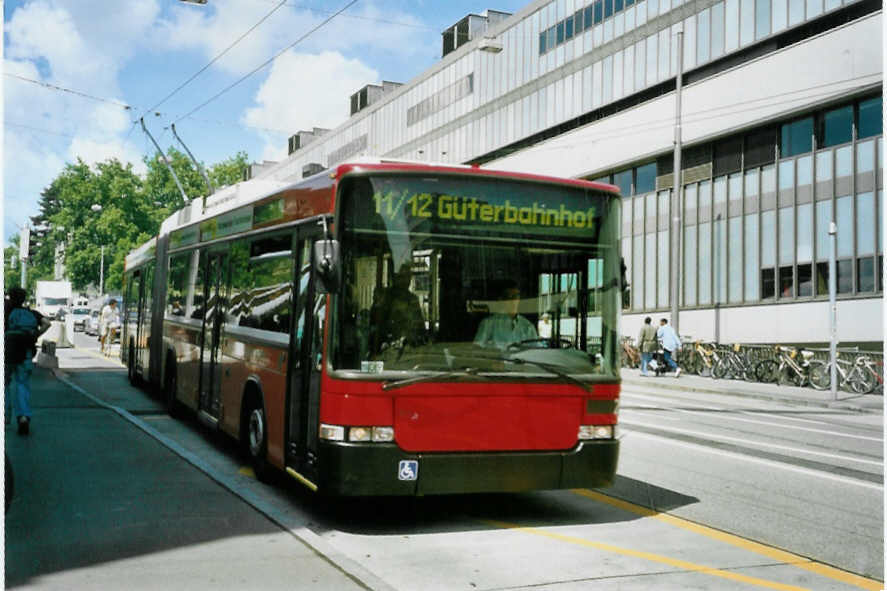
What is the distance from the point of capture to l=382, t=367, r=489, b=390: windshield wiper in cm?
655

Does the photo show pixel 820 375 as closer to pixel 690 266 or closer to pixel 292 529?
pixel 690 266

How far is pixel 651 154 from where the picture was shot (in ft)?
133

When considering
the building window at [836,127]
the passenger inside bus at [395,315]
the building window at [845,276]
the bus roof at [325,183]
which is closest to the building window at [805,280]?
the building window at [845,276]

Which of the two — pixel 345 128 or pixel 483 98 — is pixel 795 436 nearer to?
pixel 483 98

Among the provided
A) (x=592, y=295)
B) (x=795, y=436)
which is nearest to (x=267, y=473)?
(x=592, y=295)

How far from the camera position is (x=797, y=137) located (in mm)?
34219

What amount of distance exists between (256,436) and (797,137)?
30053mm

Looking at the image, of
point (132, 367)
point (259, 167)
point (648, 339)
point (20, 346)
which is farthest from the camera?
point (259, 167)

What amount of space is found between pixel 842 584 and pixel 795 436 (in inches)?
329

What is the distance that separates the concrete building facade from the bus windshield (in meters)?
23.2

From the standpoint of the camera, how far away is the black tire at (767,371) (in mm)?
26594

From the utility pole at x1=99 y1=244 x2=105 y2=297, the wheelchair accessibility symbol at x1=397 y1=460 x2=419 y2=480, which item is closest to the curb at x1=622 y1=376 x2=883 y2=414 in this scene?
the wheelchair accessibility symbol at x1=397 y1=460 x2=419 y2=480

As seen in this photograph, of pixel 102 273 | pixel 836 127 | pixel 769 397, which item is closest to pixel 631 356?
pixel 836 127

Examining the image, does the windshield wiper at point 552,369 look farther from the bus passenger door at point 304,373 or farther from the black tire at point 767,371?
the black tire at point 767,371
